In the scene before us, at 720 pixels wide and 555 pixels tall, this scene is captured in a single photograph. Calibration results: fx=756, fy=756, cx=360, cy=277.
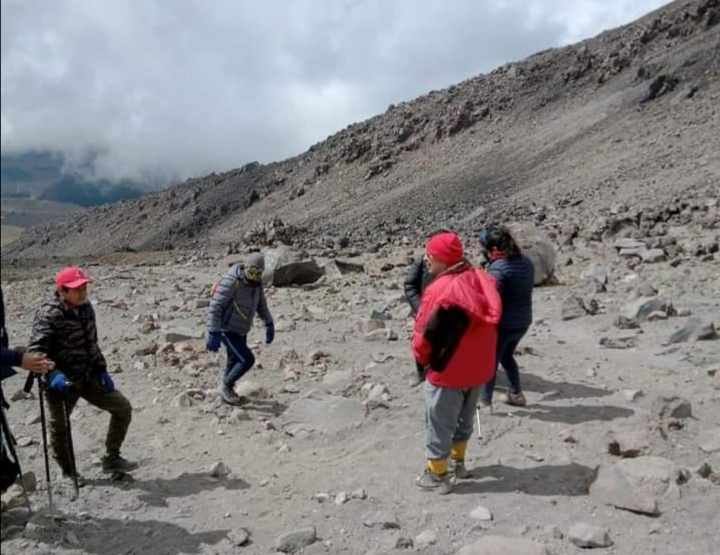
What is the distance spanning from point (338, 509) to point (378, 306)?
7.62 metres

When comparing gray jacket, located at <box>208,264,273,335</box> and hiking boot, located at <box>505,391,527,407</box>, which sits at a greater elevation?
gray jacket, located at <box>208,264,273,335</box>

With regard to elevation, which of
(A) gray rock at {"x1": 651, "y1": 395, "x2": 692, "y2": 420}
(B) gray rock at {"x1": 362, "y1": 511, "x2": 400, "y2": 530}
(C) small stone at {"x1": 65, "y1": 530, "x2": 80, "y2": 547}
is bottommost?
(B) gray rock at {"x1": 362, "y1": 511, "x2": 400, "y2": 530}

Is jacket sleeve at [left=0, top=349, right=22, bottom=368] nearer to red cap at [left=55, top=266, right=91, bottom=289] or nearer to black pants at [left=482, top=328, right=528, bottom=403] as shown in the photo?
red cap at [left=55, top=266, right=91, bottom=289]

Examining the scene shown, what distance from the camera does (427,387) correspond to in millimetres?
5555

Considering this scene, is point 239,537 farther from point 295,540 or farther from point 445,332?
point 445,332

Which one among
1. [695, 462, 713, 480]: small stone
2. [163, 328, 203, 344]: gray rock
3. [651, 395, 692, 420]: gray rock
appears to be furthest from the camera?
[163, 328, 203, 344]: gray rock

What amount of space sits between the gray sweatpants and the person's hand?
263 centimetres

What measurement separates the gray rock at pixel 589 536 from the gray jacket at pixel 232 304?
408 cm

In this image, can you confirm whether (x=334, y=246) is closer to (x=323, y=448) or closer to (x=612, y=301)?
(x=612, y=301)

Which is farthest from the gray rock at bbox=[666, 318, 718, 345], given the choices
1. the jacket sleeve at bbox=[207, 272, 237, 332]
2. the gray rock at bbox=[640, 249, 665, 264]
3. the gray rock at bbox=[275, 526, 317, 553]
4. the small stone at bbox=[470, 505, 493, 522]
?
the gray rock at bbox=[275, 526, 317, 553]

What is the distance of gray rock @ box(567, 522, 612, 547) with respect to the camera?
4836mm

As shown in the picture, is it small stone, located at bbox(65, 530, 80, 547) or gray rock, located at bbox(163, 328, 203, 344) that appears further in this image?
gray rock, located at bbox(163, 328, 203, 344)

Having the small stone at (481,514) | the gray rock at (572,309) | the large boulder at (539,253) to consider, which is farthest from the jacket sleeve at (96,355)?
the large boulder at (539,253)

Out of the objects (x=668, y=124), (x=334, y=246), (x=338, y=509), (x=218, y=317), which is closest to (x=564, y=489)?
(x=338, y=509)
